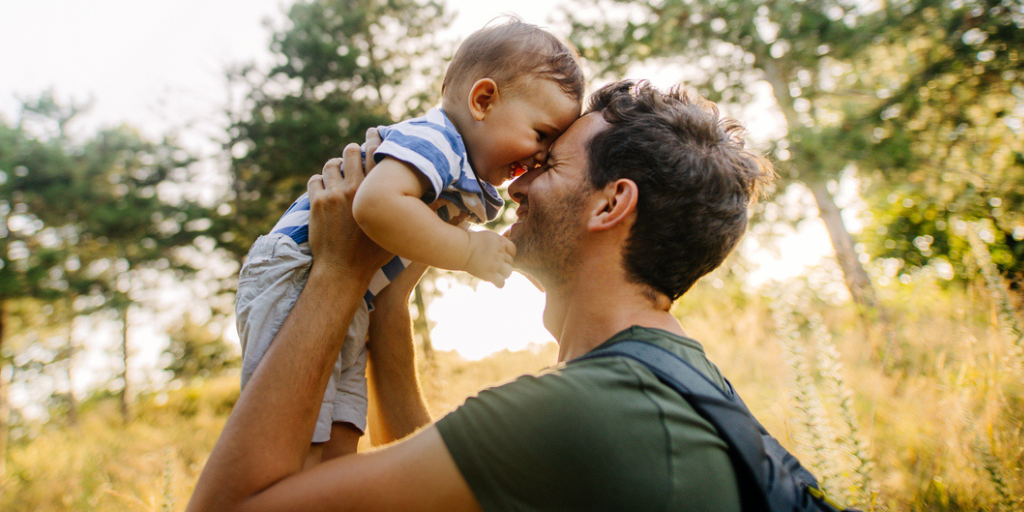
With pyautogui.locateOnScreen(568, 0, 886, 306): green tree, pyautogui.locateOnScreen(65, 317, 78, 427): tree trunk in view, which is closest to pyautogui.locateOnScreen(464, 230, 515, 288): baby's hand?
pyautogui.locateOnScreen(568, 0, 886, 306): green tree

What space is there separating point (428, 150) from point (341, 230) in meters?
0.37

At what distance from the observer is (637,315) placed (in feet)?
5.45

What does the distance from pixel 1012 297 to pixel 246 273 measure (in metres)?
3.87

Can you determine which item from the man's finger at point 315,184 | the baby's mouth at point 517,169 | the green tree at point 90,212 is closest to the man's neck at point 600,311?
the baby's mouth at point 517,169

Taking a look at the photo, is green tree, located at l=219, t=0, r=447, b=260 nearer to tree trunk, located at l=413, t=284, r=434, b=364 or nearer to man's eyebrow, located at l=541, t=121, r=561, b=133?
tree trunk, located at l=413, t=284, r=434, b=364

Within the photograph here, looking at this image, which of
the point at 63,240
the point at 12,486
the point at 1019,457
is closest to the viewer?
the point at 1019,457

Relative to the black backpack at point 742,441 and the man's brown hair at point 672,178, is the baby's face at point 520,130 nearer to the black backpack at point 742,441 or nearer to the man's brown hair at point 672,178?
the man's brown hair at point 672,178

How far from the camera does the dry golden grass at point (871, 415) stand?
8.59 feet

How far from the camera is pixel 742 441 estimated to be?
112 centimetres

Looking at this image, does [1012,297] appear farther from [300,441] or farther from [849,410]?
[300,441]

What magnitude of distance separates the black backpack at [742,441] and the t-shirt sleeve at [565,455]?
15 centimetres

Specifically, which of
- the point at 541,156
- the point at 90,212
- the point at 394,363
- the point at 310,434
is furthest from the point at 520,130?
the point at 90,212

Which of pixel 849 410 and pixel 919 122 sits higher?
pixel 849 410

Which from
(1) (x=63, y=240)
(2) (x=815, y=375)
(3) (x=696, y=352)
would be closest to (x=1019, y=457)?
(3) (x=696, y=352)
